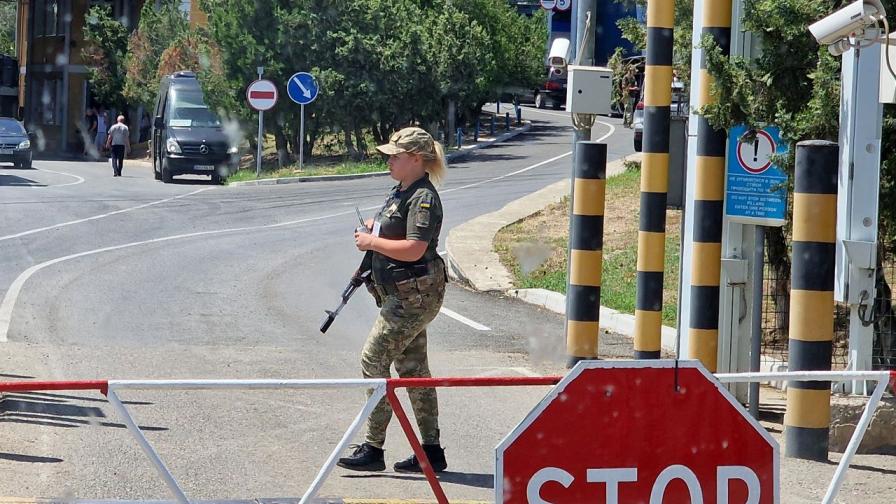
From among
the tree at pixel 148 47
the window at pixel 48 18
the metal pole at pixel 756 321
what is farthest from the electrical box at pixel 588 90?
the window at pixel 48 18

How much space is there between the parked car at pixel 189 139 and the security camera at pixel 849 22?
25157 millimetres

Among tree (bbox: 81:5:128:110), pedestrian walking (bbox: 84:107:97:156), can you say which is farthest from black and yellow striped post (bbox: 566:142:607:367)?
pedestrian walking (bbox: 84:107:97:156)

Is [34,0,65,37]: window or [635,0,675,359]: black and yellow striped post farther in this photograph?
[34,0,65,37]: window

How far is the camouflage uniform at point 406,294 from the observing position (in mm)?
6531

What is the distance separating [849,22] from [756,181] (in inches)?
63.0

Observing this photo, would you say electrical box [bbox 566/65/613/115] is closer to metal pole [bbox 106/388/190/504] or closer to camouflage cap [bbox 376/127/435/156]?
camouflage cap [bbox 376/127/435/156]

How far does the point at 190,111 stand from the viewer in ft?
108

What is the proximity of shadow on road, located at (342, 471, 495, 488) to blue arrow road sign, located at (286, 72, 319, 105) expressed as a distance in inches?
995

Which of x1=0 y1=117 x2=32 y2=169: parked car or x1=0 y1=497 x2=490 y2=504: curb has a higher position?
x1=0 y1=117 x2=32 y2=169: parked car

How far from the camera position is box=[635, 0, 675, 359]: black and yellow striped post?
8.80m

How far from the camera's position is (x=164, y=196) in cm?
2627

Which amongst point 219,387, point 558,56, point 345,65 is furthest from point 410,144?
point 345,65

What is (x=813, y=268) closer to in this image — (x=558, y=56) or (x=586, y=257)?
(x=586, y=257)

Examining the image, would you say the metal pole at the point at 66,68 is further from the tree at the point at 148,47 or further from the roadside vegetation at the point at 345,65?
the roadside vegetation at the point at 345,65
